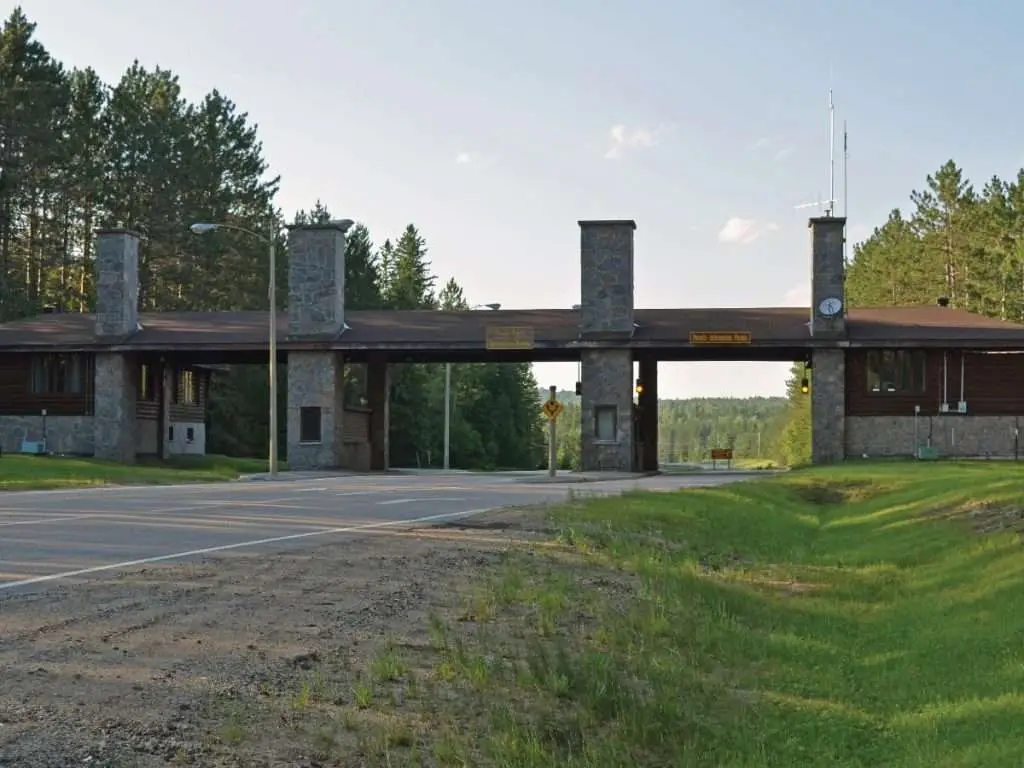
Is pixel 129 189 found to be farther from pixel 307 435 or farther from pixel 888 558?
pixel 888 558

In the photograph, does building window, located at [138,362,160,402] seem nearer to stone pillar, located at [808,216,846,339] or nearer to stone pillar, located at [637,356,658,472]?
stone pillar, located at [637,356,658,472]

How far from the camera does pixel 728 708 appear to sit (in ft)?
31.1

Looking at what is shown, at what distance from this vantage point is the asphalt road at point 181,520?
12.6 metres

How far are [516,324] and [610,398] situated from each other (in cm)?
559

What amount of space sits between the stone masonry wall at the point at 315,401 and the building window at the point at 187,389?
39.6 feet

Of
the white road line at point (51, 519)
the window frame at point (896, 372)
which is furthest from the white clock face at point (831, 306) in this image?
the white road line at point (51, 519)

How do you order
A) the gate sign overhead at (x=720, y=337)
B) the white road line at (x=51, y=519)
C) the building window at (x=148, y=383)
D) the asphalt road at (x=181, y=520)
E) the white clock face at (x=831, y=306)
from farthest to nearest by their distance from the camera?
1. the building window at (x=148, y=383)
2. the white clock face at (x=831, y=306)
3. the gate sign overhead at (x=720, y=337)
4. the white road line at (x=51, y=519)
5. the asphalt road at (x=181, y=520)

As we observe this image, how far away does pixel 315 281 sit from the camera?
50.5 m

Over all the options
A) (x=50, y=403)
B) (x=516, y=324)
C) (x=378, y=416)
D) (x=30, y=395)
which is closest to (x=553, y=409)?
(x=516, y=324)

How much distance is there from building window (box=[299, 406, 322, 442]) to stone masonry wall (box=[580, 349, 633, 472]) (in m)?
10.2

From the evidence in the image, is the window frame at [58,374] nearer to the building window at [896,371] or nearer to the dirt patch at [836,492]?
the dirt patch at [836,492]

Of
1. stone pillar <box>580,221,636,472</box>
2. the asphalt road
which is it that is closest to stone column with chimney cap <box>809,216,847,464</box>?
stone pillar <box>580,221,636,472</box>

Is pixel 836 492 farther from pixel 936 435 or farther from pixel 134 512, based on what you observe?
pixel 134 512

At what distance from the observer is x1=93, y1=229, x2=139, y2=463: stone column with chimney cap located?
5088 centimetres
